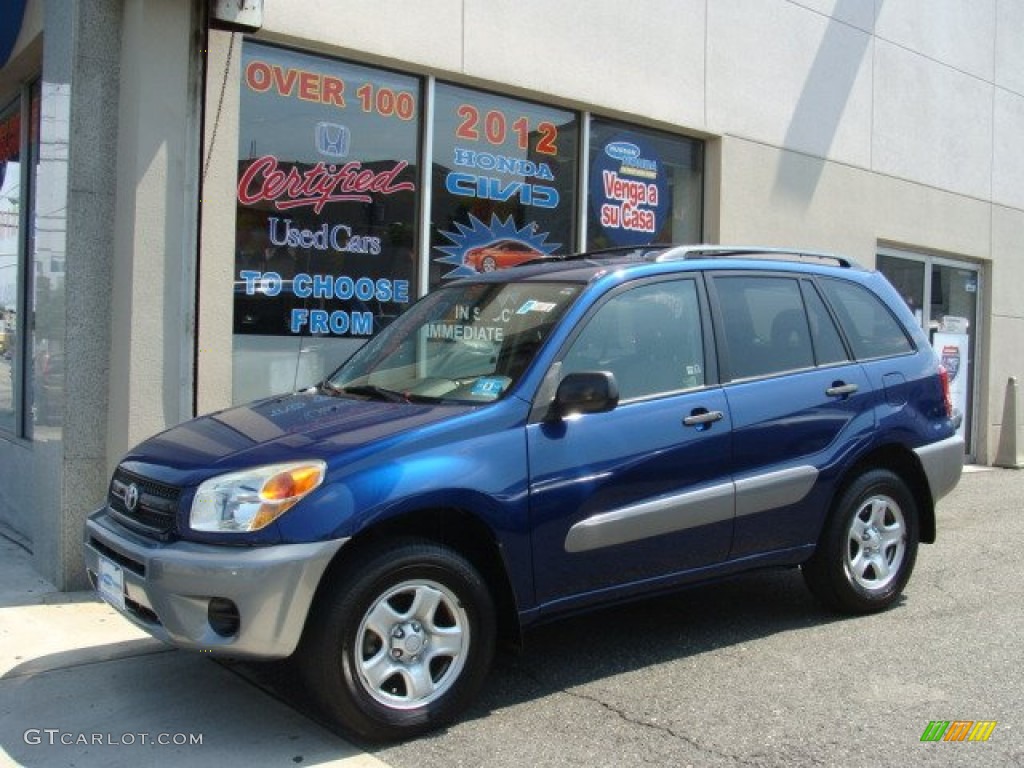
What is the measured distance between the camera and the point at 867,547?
545cm

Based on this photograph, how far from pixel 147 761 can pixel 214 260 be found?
3521 millimetres

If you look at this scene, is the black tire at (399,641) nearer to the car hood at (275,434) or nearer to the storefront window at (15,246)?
the car hood at (275,434)

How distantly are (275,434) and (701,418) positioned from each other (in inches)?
75.5

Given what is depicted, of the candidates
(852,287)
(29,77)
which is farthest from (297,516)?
(29,77)

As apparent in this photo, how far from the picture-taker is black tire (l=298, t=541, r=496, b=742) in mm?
3691

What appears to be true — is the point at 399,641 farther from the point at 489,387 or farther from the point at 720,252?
the point at 720,252

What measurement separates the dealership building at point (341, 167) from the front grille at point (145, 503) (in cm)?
191

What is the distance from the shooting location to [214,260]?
21.1 feet

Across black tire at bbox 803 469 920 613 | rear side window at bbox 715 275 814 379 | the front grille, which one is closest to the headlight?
the front grille

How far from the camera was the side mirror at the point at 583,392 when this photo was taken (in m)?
4.16

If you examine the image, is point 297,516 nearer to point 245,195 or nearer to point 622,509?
point 622,509

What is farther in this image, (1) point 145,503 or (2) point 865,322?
(2) point 865,322

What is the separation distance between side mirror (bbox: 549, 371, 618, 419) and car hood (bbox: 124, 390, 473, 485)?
0.40m

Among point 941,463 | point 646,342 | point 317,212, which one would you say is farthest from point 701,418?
point 317,212
